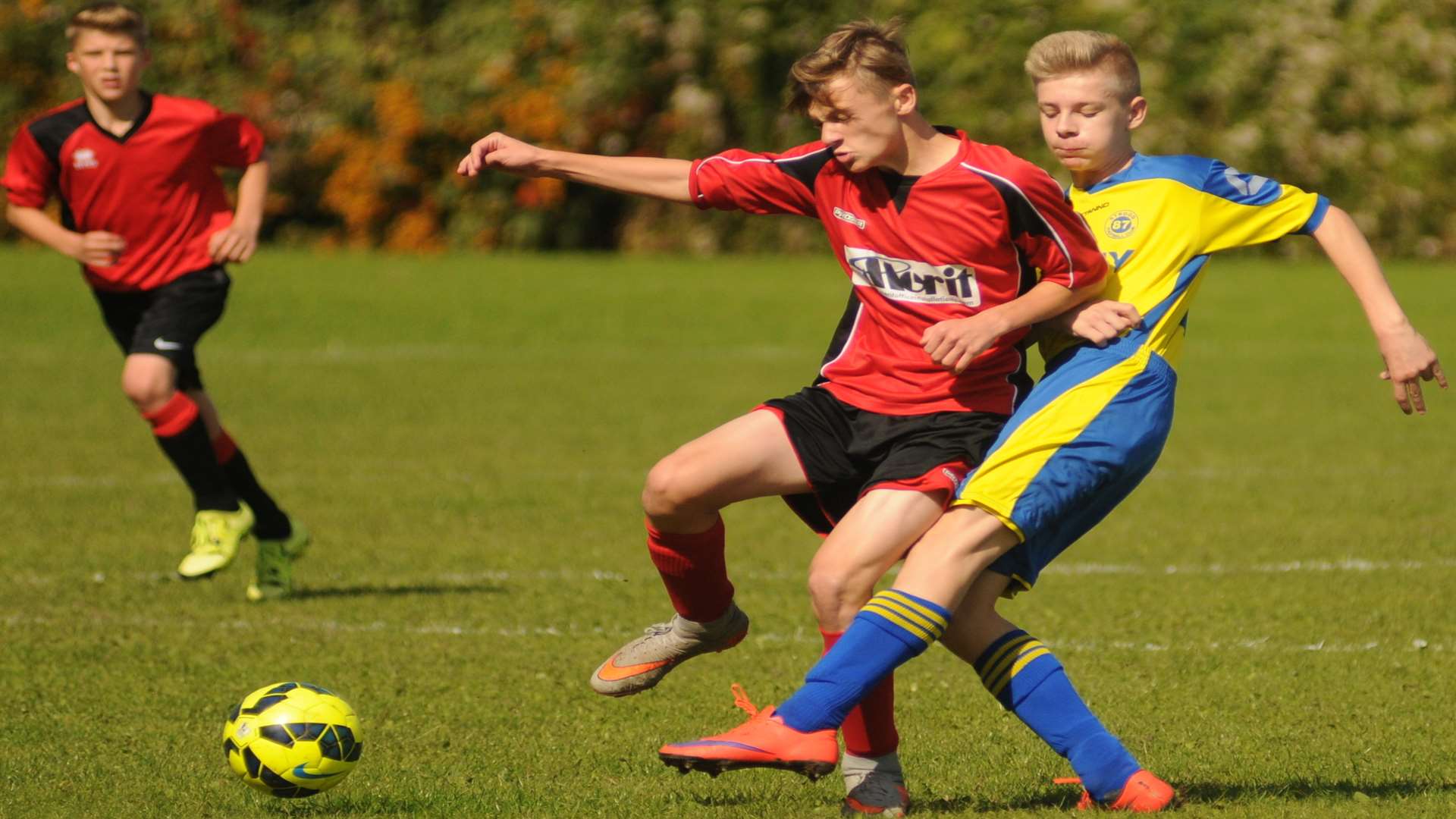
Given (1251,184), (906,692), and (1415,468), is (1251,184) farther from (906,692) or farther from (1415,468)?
(1415,468)

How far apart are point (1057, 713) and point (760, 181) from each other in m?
1.42

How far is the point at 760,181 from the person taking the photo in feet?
15.4

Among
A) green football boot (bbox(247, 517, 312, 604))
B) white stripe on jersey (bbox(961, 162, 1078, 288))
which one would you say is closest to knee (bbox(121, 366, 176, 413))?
green football boot (bbox(247, 517, 312, 604))

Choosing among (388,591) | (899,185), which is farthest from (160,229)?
(899,185)

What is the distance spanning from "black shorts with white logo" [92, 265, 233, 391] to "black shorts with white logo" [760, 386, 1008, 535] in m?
3.25

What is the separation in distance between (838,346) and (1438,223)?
19.4 m

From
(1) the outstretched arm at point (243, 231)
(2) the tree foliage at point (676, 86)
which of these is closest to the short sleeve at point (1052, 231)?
(1) the outstretched arm at point (243, 231)

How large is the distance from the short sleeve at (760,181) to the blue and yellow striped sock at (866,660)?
1.08 m

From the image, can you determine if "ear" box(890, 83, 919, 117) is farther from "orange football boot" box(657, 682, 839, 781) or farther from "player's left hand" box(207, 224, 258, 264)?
"player's left hand" box(207, 224, 258, 264)

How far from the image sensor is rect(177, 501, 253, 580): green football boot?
6945 mm

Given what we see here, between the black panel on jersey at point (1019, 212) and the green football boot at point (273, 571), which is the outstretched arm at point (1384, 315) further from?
the green football boot at point (273, 571)

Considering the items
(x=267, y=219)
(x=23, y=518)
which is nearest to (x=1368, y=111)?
(x=267, y=219)

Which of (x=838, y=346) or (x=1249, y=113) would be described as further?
(x=1249, y=113)

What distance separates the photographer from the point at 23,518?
8.62 m
